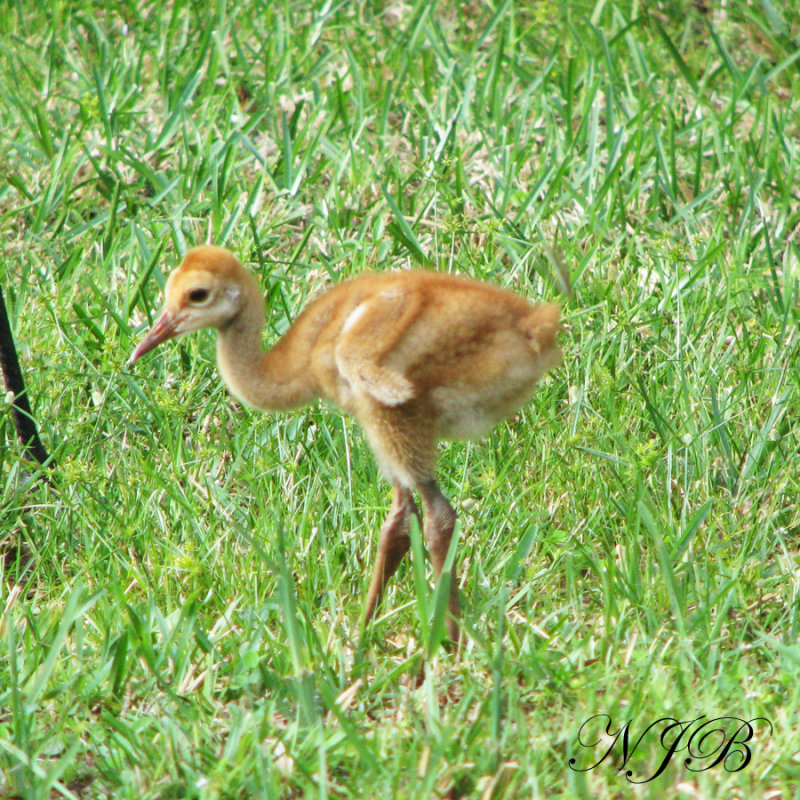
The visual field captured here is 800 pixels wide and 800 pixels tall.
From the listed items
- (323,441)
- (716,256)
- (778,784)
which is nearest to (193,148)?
(323,441)

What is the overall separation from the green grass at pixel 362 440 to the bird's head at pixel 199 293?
0.54m

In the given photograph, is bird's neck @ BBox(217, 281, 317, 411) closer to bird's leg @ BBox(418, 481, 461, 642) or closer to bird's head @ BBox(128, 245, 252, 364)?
bird's head @ BBox(128, 245, 252, 364)

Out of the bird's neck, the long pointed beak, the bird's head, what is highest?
the bird's head

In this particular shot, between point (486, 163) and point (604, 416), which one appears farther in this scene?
point (486, 163)

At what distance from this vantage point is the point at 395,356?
2.90 m

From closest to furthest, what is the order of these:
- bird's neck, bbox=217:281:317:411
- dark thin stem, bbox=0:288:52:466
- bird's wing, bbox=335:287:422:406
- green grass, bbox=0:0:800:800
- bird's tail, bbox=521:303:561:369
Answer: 1. green grass, bbox=0:0:800:800
2. bird's wing, bbox=335:287:422:406
3. bird's tail, bbox=521:303:561:369
4. bird's neck, bbox=217:281:317:411
5. dark thin stem, bbox=0:288:52:466

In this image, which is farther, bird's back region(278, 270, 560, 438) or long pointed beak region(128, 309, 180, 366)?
long pointed beak region(128, 309, 180, 366)

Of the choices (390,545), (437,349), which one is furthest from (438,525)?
(437,349)

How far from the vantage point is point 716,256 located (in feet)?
14.4

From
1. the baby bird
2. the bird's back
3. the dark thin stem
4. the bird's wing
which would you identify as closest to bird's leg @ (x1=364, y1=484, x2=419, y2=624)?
the baby bird

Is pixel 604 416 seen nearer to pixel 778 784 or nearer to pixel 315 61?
pixel 778 784

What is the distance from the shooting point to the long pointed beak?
303 centimetres

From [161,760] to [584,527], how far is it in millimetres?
1423

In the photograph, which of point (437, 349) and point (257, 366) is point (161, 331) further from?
point (437, 349)
